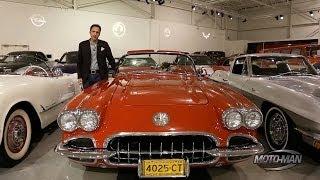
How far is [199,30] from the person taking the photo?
76.9ft

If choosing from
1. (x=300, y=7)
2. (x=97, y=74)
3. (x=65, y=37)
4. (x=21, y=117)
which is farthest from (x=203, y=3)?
(x=21, y=117)

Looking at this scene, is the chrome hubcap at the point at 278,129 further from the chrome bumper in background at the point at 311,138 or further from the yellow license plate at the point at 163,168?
the yellow license plate at the point at 163,168

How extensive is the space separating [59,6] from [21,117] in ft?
43.2

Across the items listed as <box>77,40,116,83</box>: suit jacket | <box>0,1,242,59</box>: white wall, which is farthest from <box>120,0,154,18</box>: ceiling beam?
<box>77,40,116,83</box>: suit jacket

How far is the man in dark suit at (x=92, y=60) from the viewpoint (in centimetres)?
488

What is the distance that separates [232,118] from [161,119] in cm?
61

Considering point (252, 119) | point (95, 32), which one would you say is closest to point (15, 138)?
point (95, 32)

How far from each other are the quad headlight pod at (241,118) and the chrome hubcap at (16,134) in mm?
2271

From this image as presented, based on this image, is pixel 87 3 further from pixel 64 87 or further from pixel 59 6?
pixel 64 87

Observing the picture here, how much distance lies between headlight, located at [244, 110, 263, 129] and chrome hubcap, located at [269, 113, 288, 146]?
117 centimetres

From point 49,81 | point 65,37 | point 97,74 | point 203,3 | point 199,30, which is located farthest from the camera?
point 199,30

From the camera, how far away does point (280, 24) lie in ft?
76.8

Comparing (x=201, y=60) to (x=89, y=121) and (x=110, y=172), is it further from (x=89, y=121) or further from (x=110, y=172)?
(x=89, y=121)

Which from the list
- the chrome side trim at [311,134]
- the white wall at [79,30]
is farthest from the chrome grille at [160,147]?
the white wall at [79,30]
